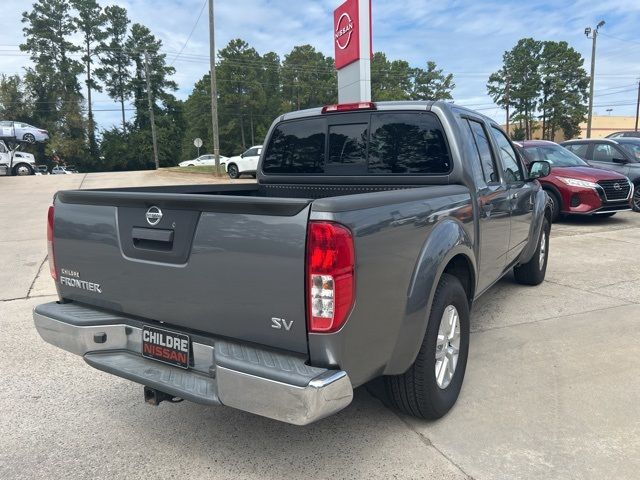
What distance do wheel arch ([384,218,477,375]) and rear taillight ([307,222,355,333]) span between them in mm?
518

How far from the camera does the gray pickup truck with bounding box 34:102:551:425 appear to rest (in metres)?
2.04

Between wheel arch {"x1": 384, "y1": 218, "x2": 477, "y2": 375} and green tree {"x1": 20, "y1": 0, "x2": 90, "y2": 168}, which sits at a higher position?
green tree {"x1": 20, "y1": 0, "x2": 90, "y2": 168}

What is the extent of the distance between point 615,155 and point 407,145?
37.3 feet

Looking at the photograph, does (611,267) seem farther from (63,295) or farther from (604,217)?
(63,295)

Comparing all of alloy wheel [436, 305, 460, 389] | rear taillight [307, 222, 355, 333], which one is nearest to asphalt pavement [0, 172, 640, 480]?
alloy wheel [436, 305, 460, 389]

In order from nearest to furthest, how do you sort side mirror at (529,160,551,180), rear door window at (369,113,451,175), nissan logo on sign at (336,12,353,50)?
rear door window at (369,113,451,175) → side mirror at (529,160,551,180) → nissan logo on sign at (336,12,353,50)

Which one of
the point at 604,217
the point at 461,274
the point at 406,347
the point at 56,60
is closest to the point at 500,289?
the point at 461,274

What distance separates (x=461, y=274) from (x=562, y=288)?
3.23 metres

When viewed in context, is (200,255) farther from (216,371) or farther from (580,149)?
(580,149)

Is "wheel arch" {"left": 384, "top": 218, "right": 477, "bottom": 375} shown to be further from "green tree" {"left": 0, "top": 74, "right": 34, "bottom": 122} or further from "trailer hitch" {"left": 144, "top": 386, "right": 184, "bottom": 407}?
"green tree" {"left": 0, "top": 74, "right": 34, "bottom": 122}

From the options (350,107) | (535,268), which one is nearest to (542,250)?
(535,268)

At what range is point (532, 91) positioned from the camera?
208 ft

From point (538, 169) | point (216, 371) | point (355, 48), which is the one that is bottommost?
point (216, 371)

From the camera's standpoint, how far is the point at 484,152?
4.02 metres
